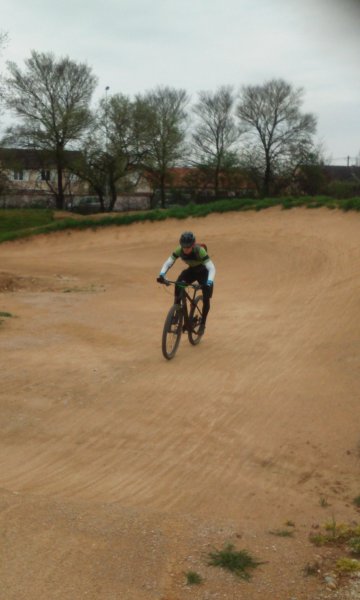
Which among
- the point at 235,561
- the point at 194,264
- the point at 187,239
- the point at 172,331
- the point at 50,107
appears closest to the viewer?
the point at 235,561

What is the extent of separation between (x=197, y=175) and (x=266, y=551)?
4636 cm

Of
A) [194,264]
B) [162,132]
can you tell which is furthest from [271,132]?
[194,264]

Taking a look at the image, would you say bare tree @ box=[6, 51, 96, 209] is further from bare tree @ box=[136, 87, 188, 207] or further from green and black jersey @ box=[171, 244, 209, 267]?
green and black jersey @ box=[171, 244, 209, 267]

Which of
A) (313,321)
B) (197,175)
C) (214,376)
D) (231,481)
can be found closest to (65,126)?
(197,175)

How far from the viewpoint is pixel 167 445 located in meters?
6.45

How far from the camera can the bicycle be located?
9.83 m

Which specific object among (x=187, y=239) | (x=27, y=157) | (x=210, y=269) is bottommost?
(x=210, y=269)

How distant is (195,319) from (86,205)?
3729 centimetres

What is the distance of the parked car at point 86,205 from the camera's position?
4612cm

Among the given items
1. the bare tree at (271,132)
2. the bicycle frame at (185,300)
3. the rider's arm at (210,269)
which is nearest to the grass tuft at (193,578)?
the bicycle frame at (185,300)

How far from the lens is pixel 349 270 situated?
18.8 meters

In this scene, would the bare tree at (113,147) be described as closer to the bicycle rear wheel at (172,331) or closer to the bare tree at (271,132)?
the bare tree at (271,132)

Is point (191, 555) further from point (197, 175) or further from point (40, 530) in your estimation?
point (197, 175)

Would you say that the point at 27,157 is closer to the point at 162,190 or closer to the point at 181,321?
the point at 162,190
